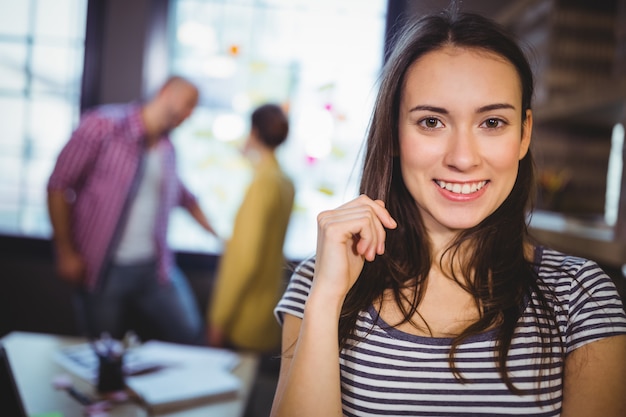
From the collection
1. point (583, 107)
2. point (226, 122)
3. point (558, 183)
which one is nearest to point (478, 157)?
point (583, 107)

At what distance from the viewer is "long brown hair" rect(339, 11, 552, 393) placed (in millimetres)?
1090

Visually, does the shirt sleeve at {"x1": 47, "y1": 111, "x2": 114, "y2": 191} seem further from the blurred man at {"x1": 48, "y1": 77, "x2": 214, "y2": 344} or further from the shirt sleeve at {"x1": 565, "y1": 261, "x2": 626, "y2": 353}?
the shirt sleeve at {"x1": 565, "y1": 261, "x2": 626, "y2": 353}

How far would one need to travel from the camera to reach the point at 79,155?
8.37 feet

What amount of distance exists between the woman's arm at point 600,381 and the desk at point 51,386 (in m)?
1.02

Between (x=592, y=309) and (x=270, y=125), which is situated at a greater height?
(x=270, y=125)

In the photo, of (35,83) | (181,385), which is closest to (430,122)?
(181,385)

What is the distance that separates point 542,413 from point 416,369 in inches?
9.3

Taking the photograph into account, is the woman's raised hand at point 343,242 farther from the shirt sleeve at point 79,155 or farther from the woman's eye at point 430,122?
the shirt sleeve at point 79,155

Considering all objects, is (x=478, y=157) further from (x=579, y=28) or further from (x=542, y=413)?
(x=579, y=28)

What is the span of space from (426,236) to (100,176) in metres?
1.90

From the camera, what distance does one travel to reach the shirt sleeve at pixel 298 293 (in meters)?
1.11

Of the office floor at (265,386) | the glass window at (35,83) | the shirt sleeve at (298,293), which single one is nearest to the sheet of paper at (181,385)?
the shirt sleeve at (298,293)

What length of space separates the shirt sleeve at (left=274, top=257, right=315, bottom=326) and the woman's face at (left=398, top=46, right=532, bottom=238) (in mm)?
269

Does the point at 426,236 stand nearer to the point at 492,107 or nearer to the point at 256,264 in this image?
the point at 492,107
